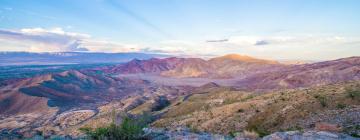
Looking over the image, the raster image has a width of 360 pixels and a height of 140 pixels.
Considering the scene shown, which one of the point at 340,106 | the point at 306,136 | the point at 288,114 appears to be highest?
the point at 306,136

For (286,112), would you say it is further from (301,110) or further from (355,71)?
(355,71)

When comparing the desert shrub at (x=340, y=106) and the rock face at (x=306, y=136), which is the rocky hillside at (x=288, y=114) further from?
the rock face at (x=306, y=136)

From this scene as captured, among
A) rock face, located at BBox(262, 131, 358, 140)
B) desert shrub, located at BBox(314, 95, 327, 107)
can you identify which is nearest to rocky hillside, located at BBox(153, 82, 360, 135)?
desert shrub, located at BBox(314, 95, 327, 107)

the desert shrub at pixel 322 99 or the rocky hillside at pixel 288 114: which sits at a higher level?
the desert shrub at pixel 322 99

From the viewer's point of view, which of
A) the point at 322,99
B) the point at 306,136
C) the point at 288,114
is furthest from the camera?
the point at 322,99

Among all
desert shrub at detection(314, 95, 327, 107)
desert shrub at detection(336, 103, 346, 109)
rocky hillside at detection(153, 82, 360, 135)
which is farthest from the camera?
desert shrub at detection(314, 95, 327, 107)

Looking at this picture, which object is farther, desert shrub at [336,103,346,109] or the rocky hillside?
desert shrub at [336,103,346,109]

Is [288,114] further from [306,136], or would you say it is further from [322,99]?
[306,136]

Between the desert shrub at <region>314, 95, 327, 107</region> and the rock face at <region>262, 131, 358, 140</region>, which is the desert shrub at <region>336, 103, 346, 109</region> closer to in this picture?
the desert shrub at <region>314, 95, 327, 107</region>

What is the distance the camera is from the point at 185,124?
40.0 meters

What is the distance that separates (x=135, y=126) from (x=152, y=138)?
1.22 meters

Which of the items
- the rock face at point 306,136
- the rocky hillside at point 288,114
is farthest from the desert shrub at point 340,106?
the rock face at point 306,136

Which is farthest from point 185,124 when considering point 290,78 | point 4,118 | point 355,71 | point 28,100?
point 290,78

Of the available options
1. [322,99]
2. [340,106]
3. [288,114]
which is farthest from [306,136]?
[322,99]
